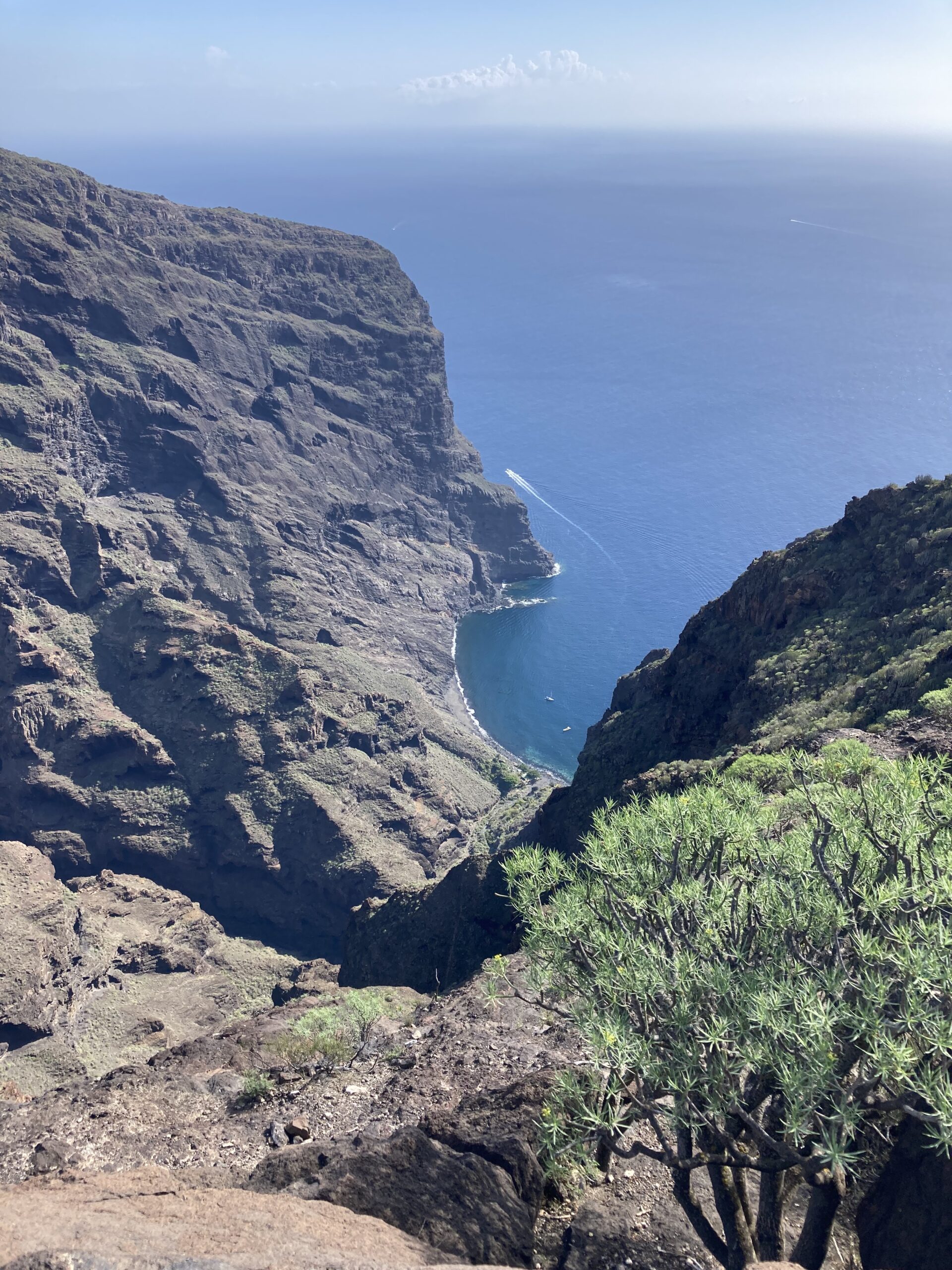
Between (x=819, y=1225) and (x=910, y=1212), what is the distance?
8.42 ft

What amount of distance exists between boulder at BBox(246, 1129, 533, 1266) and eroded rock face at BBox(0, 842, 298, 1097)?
44.3 m

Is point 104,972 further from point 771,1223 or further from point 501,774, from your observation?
point 771,1223

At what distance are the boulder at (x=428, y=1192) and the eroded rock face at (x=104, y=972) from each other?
44.3 metres

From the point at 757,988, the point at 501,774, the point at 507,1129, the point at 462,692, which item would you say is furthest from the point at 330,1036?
the point at 462,692

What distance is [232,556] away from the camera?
132m

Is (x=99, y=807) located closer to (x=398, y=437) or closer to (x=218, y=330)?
(x=218, y=330)

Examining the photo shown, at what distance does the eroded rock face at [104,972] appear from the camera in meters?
60.9

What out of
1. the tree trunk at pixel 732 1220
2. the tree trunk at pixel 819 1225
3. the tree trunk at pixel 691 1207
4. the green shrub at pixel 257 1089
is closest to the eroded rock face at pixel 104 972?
the green shrub at pixel 257 1089

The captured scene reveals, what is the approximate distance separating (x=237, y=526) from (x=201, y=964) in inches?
2967

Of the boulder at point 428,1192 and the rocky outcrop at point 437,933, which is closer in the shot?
the boulder at point 428,1192

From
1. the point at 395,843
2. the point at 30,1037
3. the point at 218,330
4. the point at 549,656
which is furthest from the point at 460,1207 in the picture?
the point at 218,330

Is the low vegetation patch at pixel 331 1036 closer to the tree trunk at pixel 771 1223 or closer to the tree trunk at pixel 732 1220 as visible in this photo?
the tree trunk at pixel 732 1220

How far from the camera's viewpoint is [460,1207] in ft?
57.0

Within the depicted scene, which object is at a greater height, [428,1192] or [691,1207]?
[691,1207]
